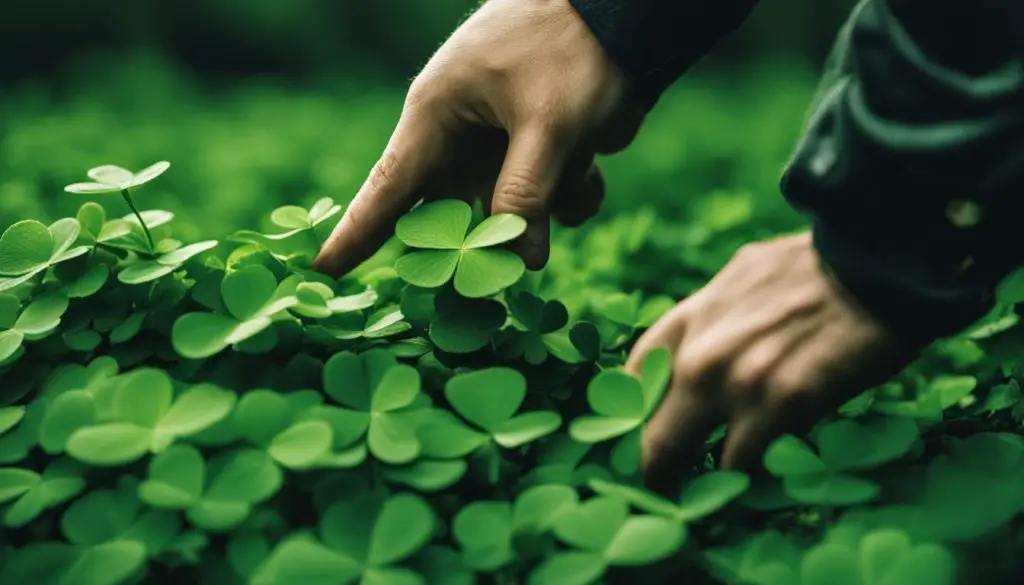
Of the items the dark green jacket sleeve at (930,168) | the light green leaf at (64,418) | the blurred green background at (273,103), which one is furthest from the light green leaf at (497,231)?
the blurred green background at (273,103)

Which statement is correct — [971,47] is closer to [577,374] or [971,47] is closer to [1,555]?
[577,374]

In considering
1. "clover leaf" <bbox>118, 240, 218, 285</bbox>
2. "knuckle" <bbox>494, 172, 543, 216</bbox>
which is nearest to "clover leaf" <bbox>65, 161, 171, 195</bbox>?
"clover leaf" <bbox>118, 240, 218, 285</bbox>

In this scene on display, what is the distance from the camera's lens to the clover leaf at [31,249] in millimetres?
1149

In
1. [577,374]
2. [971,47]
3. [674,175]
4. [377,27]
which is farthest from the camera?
[377,27]

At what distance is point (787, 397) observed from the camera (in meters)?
0.97

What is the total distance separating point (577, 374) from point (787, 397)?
320 mm

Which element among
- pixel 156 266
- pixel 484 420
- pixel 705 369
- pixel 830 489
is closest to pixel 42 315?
pixel 156 266

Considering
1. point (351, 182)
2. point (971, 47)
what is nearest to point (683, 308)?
point (971, 47)

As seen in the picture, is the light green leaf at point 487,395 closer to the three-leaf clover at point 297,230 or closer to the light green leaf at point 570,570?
the light green leaf at point 570,570

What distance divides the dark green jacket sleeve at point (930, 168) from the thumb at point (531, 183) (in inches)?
14.4

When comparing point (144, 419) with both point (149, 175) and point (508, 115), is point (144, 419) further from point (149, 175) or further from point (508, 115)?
point (508, 115)

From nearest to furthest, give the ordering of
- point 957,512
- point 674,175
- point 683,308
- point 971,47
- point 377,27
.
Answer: point 957,512, point 971,47, point 683,308, point 674,175, point 377,27

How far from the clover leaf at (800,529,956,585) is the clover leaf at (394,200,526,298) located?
0.48 m

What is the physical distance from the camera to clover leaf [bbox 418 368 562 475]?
3.13ft
